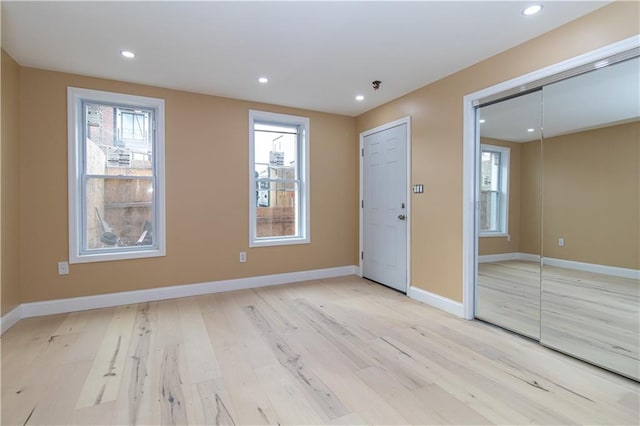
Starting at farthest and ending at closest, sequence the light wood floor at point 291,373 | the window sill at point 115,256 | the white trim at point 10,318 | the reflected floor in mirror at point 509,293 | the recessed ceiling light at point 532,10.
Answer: the window sill at point 115,256, the reflected floor in mirror at point 509,293, the white trim at point 10,318, the recessed ceiling light at point 532,10, the light wood floor at point 291,373

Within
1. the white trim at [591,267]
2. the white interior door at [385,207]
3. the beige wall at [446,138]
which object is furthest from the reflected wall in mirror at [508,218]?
the white interior door at [385,207]

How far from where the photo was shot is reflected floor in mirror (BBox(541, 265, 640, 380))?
2.26 metres

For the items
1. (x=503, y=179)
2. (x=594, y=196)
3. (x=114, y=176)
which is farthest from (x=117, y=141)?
(x=594, y=196)

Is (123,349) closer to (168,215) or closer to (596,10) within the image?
(168,215)

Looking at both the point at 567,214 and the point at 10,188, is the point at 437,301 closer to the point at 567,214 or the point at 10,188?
the point at 567,214

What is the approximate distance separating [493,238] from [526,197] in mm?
504

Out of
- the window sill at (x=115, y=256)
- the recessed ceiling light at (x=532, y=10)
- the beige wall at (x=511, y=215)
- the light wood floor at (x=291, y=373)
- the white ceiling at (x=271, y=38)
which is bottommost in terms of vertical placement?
the light wood floor at (x=291, y=373)

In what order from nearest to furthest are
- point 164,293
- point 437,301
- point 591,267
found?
point 591,267 < point 437,301 < point 164,293

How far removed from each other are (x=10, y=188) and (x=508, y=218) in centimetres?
474

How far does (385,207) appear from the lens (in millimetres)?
4211

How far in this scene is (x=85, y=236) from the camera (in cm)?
335

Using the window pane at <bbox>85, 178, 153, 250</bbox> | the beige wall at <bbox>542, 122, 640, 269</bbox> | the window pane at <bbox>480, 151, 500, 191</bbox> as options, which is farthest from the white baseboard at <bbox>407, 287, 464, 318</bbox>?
the window pane at <bbox>85, 178, 153, 250</bbox>

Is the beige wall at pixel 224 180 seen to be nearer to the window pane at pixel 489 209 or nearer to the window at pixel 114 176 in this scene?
the window at pixel 114 176

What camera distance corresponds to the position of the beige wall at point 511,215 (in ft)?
9.59
